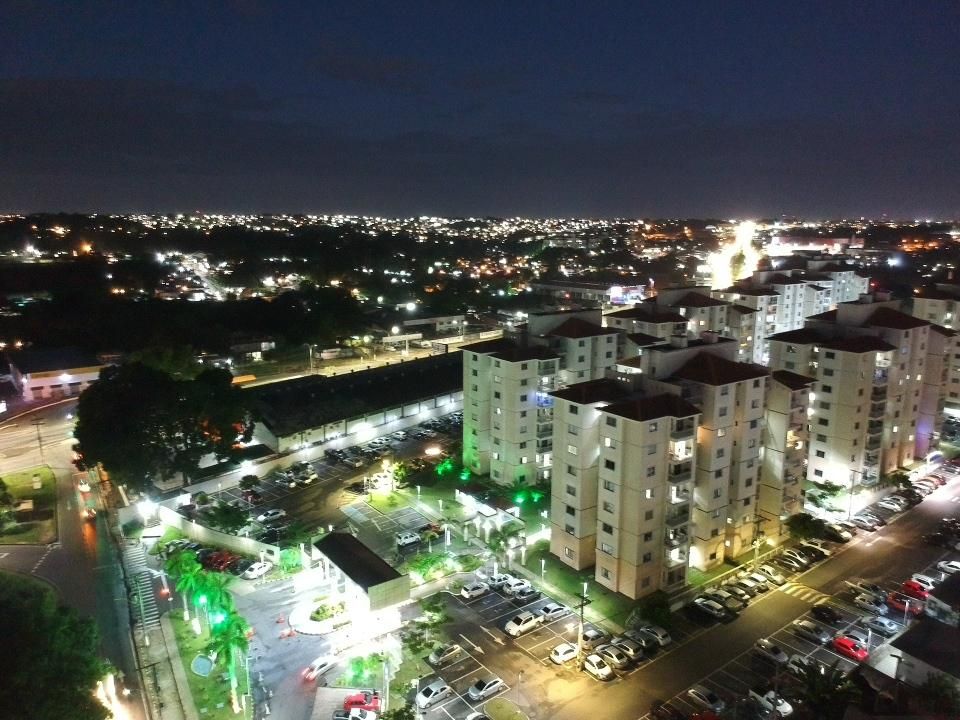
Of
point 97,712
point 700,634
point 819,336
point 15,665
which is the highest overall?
point 819,336

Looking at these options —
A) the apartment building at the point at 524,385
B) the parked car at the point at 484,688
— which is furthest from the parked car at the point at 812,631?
A: the apartment building at the point at 524,385

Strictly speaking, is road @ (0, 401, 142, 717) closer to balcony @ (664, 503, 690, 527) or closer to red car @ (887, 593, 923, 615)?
balcony @ (664, 503, 690, 527)

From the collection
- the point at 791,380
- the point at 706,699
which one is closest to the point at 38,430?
the point at 706,699

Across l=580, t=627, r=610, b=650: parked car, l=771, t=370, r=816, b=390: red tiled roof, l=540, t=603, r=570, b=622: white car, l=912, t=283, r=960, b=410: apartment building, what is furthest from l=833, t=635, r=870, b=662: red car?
l=912, t=283, r=960, b=410: apartment building

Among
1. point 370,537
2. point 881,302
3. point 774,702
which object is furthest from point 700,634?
point 881,302

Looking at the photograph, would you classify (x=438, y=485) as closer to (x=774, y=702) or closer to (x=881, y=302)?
(x=774, y=702)

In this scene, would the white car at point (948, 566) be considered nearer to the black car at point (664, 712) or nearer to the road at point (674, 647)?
the road at point (674, 647)
